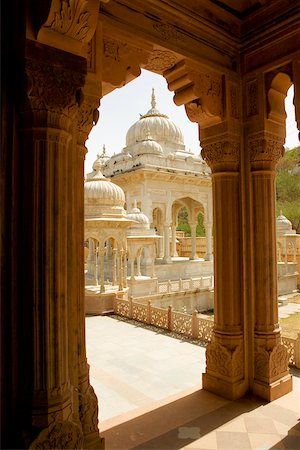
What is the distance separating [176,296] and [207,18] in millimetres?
12282

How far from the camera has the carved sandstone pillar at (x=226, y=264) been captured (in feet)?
14.9

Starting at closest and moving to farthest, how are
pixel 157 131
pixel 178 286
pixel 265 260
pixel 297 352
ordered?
1. pixel 265 260
2. pixel 297 352
3. pixel 178 286
4. pixel 157 131

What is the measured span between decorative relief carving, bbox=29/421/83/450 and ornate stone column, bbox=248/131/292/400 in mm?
2872

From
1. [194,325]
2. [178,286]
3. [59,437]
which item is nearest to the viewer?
[59,437]

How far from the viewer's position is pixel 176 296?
50.0 ft

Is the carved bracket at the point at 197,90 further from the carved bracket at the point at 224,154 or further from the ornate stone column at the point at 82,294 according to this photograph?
the ornate stone column at the point at 82,294

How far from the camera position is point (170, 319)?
8992 mm

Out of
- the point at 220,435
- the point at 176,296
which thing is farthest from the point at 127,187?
the point at 220,435

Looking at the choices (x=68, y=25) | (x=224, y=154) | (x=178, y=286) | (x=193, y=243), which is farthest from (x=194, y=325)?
(x=193, y=243)

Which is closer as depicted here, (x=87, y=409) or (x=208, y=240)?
(x=87, y=409)

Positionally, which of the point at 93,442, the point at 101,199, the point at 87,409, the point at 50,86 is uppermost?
the point at 101,199

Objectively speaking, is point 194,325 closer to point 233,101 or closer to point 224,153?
point 224,153

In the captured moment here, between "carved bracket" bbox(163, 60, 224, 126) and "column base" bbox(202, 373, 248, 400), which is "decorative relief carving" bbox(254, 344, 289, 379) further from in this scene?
"carved bracket" bbox(163, 60, 224, 126)

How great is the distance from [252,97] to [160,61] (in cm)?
132
